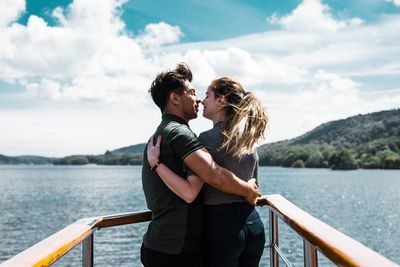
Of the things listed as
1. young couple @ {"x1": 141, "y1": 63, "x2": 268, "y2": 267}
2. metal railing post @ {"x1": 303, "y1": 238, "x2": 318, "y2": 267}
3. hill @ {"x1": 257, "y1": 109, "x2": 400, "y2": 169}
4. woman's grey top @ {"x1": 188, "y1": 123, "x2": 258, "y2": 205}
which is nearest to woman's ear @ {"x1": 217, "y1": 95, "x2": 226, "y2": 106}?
young couple @ {"x1": 141, "y1": 63, "x2": 268, "y2": 267}

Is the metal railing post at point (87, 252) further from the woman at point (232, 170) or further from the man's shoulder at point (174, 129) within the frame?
the man's shoulder at point (174, 129)

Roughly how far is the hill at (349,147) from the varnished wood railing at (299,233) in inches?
5534

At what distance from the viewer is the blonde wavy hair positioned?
8.27 ft

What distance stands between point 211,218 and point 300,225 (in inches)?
26.0

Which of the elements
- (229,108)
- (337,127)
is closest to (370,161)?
(337,127)

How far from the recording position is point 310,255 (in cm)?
194

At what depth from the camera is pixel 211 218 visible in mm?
2529

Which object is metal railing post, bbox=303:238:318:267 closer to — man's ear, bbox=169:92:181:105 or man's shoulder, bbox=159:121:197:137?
man's shoulder, bbox=159:121:197:137

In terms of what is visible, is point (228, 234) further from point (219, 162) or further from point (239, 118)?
point (239, 118)

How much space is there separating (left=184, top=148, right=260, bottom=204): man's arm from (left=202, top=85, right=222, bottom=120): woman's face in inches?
12.4

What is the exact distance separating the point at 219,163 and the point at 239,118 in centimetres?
24

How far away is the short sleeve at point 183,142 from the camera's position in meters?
2.37

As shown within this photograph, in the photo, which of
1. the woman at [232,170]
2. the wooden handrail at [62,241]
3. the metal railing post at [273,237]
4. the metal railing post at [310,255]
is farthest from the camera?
the metal railing post at [273,237]

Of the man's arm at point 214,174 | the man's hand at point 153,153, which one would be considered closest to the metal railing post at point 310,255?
the man's arm at point 214,174
